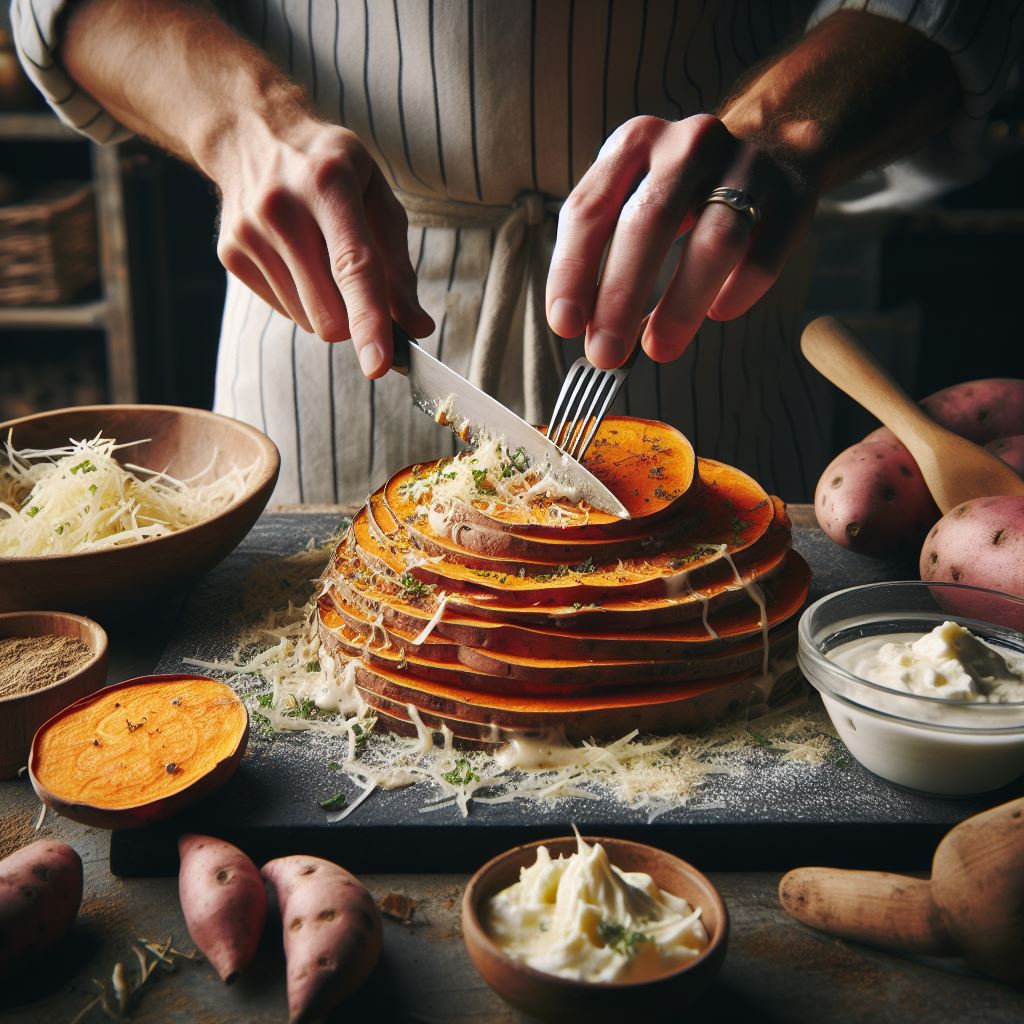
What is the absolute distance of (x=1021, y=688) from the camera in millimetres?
1621

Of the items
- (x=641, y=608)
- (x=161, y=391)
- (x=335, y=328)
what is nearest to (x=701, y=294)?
(x=641, y=608)

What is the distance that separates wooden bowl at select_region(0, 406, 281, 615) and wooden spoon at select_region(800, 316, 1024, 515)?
4.32ft

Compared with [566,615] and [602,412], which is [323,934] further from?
[602,412]

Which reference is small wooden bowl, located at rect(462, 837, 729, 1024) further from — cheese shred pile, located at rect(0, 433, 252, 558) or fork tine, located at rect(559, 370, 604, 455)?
cheese shred pile, located at rect(0, 433, 252, 558)

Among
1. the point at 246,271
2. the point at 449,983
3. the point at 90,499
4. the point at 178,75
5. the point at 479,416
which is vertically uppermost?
the point at 178,75

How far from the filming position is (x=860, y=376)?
256 centimetres

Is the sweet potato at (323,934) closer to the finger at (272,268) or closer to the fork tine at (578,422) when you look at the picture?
the fork tine at (578,422)

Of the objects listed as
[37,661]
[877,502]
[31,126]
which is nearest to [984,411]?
[877,502]

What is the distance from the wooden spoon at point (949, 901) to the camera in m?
1.28

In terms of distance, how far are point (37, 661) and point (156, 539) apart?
1.01 feet

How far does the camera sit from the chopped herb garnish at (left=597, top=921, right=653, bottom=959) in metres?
1.20

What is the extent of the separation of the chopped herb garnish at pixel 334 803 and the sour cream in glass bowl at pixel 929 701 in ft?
2.41

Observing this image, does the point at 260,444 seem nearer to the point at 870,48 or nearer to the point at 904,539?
the point at 904,539

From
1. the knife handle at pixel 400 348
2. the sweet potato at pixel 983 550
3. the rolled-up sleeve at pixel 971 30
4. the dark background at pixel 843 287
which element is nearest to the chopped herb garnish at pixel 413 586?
the knife handle at pixel 400 348
